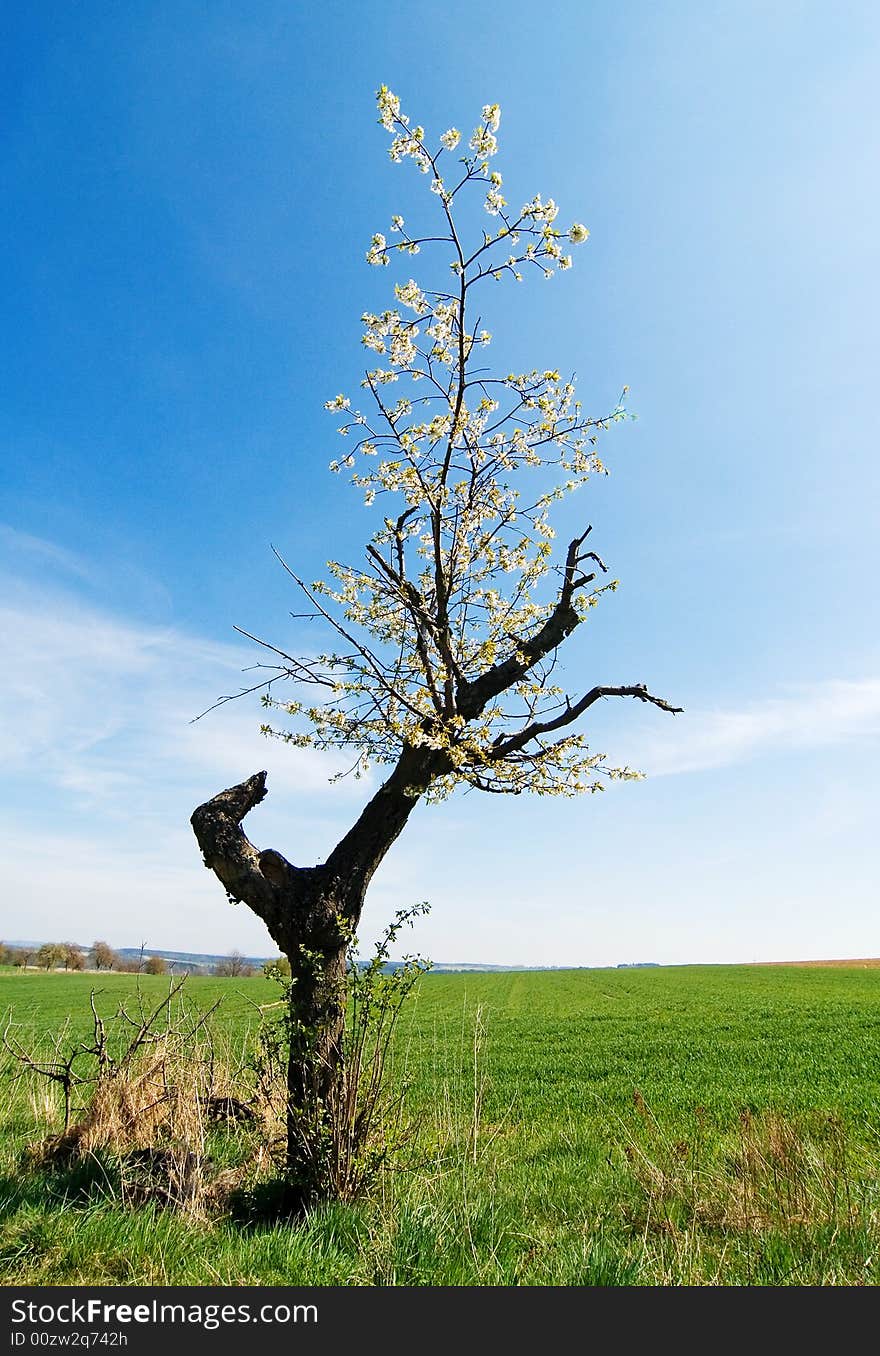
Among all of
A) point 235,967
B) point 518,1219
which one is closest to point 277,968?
point 518,1219

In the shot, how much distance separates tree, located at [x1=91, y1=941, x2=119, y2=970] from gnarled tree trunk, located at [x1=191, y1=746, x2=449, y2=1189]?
95109 mm

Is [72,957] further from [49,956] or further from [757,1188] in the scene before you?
[757,1188]

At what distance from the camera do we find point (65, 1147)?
6.82 m

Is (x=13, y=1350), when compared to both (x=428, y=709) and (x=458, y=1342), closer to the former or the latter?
(x=458, y=1342)

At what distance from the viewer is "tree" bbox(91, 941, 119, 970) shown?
3521 inches

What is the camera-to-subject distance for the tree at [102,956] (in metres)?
89.4

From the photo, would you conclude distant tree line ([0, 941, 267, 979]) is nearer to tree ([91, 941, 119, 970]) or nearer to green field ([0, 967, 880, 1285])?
tree ([91, 941, 119, 970])

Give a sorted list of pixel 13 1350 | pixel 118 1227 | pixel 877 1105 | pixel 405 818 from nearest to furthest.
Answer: pixel 13 1350 < pixel 118 1227 < pixel 405 818 < pixel 877 1105

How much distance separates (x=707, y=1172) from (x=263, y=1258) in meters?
4.13

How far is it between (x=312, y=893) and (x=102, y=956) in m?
96.1

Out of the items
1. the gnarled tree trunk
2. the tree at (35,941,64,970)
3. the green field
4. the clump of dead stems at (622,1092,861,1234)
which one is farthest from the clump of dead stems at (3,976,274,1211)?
the tree at (35,941,64,970)

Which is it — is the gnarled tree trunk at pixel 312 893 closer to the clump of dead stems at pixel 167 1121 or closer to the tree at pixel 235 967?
the clump of dead stems at pixel 167 1121

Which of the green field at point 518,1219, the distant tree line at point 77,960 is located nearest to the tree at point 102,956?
the distant tree line at point 77,960

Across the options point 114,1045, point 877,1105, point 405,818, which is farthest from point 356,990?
point 114,1045
